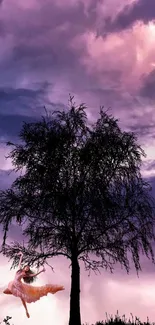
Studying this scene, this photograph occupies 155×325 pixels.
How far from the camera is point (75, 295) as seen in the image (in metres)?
24.6

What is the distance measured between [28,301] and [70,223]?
529 inches

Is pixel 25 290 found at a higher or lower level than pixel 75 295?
lower

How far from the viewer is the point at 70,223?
25.2 metres

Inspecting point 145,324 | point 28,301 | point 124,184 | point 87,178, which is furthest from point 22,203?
point 28,301

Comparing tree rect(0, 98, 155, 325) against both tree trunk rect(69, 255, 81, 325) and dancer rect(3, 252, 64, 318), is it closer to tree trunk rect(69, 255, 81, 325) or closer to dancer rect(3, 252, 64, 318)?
tree trunk rect(69, 255, 81, 325)

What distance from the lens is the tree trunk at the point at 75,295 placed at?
24.0m

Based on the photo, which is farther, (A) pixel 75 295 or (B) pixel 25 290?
(A) pixel 75 295

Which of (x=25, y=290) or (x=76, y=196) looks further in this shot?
(x=76, y=196)

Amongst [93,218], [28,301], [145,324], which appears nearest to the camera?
[28,301]

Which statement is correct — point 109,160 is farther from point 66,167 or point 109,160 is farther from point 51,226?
point 51,226

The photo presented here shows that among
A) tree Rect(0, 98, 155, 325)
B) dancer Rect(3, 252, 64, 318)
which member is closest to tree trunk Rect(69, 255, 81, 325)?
tree Rect(0, 98, 155, 325)

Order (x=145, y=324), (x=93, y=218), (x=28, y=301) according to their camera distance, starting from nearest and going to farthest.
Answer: (x=28, y=301)
(x=145, y=324)
(x=93, y=218)

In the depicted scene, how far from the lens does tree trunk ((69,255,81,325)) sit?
24000mm

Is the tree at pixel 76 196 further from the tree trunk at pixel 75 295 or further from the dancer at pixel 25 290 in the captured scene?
the dancer at pixel 25 290
